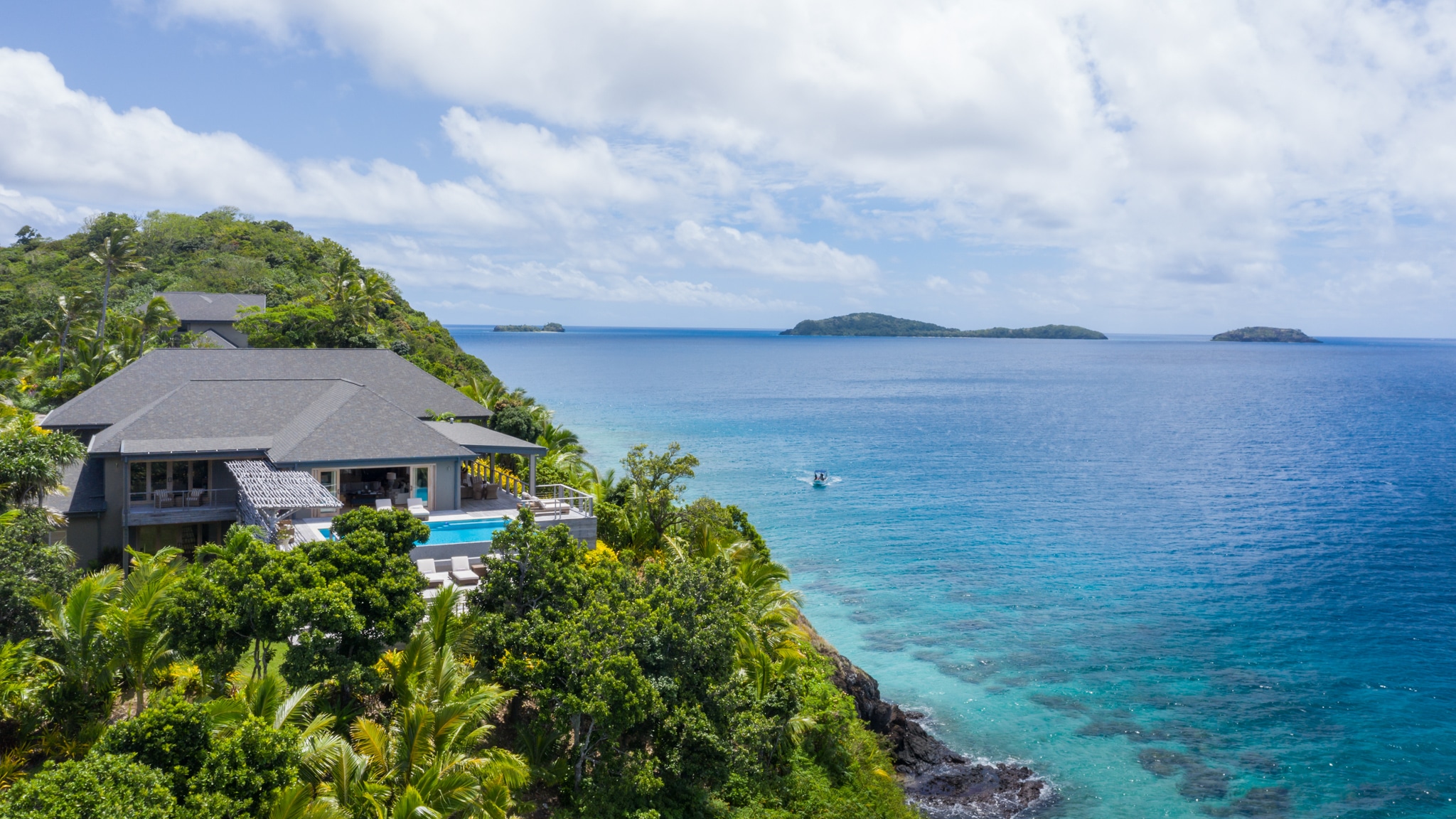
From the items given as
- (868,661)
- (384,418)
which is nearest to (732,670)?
(868,661)

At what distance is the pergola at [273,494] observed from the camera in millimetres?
22500

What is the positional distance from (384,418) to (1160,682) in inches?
1083

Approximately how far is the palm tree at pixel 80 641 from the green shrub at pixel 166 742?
5.89 m

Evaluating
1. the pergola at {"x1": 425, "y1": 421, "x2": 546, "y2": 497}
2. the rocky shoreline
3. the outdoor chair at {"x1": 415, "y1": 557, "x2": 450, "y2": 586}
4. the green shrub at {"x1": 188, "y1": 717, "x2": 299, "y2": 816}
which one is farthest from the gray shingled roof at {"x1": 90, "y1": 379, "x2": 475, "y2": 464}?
the green shrub at {"x1": 188, "y1": 717, "x2": 299, "y2": 816}

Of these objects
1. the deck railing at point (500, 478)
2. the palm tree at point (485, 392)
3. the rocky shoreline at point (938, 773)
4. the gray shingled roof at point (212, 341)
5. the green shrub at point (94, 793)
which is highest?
the gray shingled roof at point (212, 341)

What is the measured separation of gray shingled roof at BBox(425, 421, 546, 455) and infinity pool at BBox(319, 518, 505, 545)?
3.03 metres

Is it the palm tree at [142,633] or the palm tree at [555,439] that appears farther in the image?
the palm tree at [555,439]

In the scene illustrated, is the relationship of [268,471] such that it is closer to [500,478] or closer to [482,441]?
[482,441]

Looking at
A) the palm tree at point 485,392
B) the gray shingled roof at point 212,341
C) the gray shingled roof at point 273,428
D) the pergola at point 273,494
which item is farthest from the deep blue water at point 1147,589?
the gray shingled roof at point 212,341

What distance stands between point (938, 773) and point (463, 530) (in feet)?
50.2

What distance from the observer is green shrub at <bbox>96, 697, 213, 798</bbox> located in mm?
10977

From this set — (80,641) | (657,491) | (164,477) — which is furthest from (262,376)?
(80,641)

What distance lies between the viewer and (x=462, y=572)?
874 inches

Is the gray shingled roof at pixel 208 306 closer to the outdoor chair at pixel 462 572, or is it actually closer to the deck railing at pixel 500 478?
the deck railing at pixel 500 478
